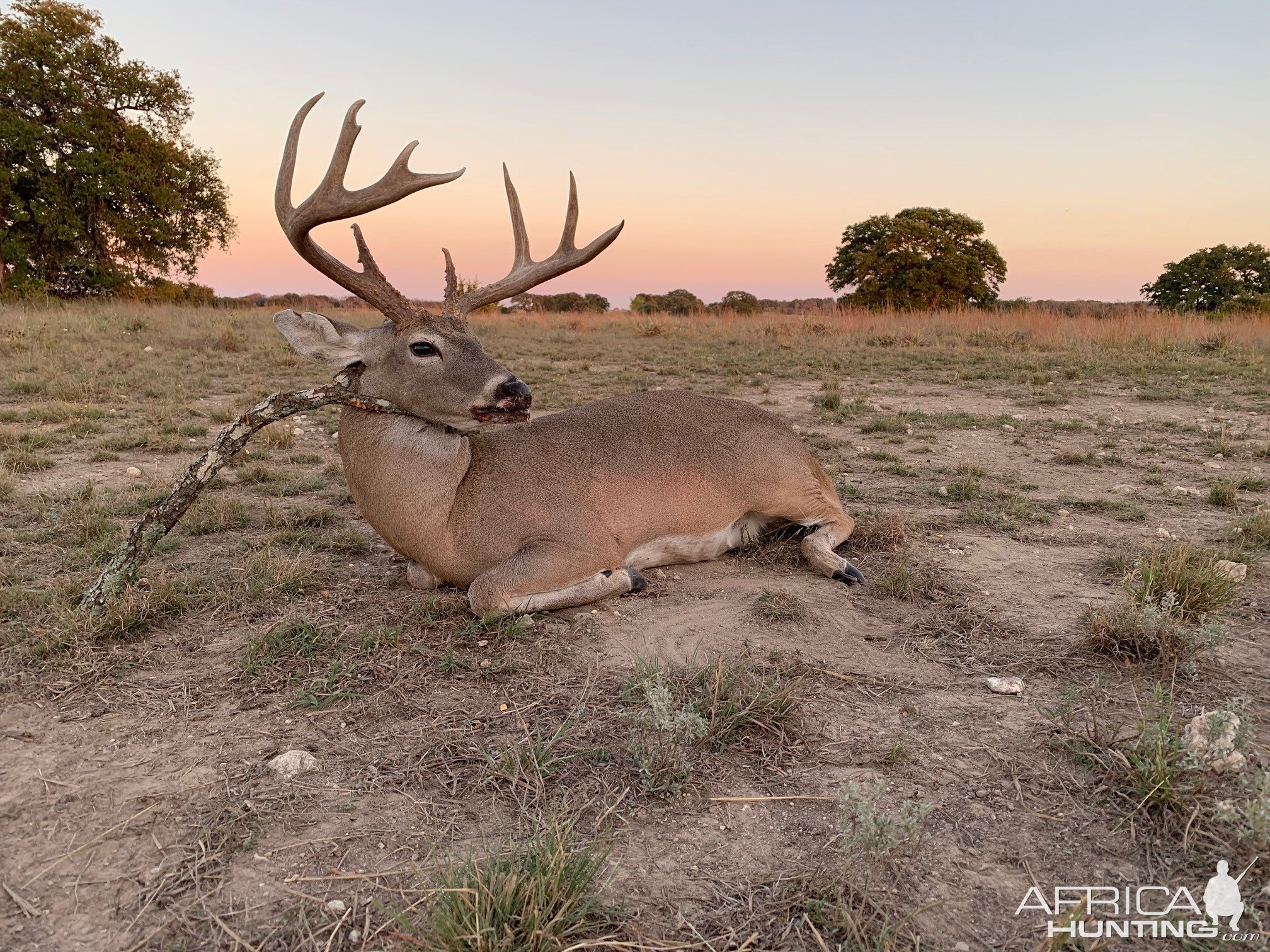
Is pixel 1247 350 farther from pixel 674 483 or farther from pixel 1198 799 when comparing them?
pixel 1198 799

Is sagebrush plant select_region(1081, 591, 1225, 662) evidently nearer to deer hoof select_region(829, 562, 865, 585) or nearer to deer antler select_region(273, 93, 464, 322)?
deer hoof select_region(829, 562, 865, 585)

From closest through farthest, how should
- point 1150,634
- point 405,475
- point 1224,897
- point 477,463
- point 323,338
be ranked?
point 1224,897 < point 1150,634 < point 405,475 < point 323,338 < point 477,463

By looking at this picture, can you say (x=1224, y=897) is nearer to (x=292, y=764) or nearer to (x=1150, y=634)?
(x=1150, y=634)

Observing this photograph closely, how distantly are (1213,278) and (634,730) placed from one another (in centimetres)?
4189

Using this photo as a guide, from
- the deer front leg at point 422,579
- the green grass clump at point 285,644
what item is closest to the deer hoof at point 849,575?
the deer front leg at point 422,579

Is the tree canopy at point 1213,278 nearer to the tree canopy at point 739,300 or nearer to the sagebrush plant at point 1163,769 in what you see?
the tree canopy at point 739,300

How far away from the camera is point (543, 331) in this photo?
20.2 metres

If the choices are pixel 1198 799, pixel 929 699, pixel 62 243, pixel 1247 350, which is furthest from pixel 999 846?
pixel 62 243

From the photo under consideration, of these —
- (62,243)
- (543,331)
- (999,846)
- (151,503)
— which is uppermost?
(62,243)

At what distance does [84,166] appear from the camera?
80.5 feet

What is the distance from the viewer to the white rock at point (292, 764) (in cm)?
242

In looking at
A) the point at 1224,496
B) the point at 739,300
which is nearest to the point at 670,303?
the point at 739,300

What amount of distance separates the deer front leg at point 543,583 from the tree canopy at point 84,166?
1006 inches

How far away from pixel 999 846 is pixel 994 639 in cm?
141
